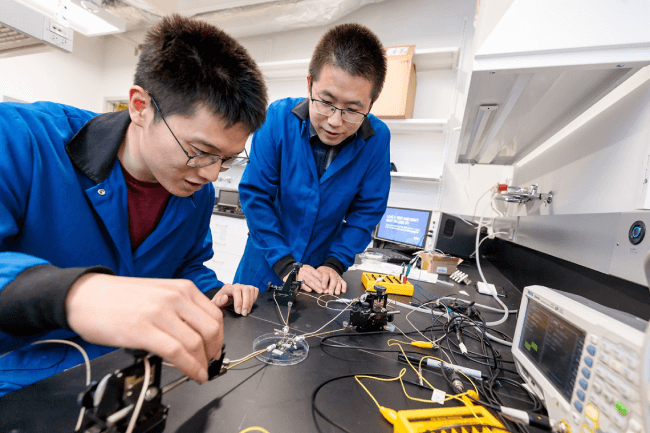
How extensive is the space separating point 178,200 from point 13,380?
539 mm

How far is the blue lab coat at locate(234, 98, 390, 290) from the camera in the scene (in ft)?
4.22

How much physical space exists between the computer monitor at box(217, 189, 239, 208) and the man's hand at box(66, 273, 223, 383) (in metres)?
2.91

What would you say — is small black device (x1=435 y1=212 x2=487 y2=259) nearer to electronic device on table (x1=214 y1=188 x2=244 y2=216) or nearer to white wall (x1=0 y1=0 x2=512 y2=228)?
white wall (x1=0 y1=0 x2=512 y2=228)

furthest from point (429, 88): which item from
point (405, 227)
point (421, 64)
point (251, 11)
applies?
point (251, 11)

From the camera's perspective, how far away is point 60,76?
4.56m

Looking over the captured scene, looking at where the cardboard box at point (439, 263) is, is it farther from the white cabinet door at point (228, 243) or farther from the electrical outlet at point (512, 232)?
the white cabinet door at point (228, 243)

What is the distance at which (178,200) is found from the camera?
936 millimetres

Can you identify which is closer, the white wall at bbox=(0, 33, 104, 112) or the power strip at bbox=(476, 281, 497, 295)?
the power strip at bbox=(476, 281, 497, 295)

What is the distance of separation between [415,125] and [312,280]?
2212 mm

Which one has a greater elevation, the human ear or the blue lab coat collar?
the human ear

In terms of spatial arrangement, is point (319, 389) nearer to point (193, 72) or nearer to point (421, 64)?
point (193, 72)

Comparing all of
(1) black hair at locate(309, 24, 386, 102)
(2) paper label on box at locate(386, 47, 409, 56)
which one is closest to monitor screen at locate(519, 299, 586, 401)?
(1) black hair at locate(309, 24, 386, 102)

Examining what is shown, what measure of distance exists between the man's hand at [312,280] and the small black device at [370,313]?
264 mm

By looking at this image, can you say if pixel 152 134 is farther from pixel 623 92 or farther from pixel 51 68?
pixel 51 68
